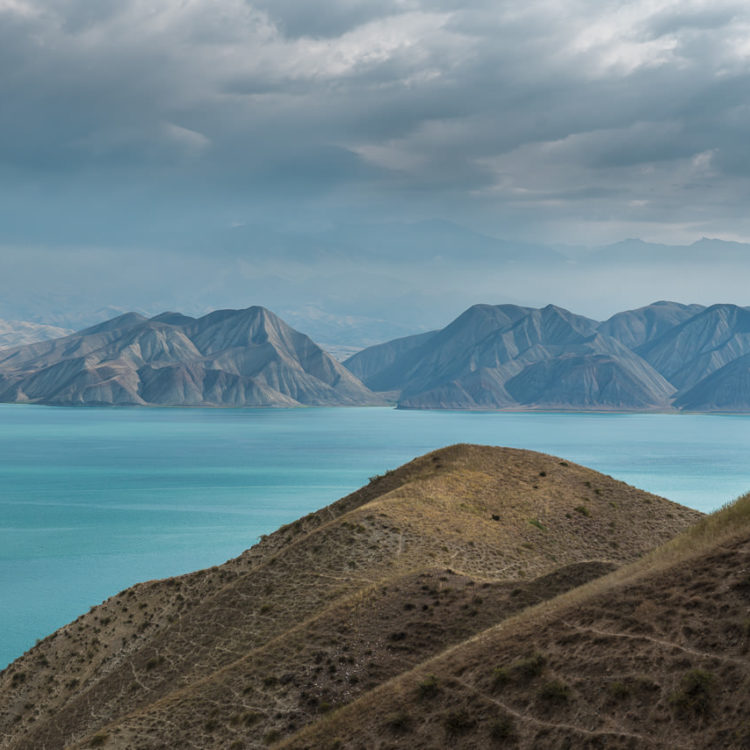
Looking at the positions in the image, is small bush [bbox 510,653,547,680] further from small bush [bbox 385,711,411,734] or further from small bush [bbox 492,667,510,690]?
small bush [bbox 385,711,411,734]

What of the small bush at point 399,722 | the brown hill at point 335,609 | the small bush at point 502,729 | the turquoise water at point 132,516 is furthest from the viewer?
the turquoise water at point 132,516

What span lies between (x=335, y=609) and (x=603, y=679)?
1771 cm

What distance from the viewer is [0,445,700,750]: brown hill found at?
90.9ft

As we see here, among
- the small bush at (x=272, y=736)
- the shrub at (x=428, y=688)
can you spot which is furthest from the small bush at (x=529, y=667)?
the small bush at (x=272, y=736)

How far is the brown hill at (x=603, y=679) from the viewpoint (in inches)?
637

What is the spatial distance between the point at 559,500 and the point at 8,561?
2958 inches

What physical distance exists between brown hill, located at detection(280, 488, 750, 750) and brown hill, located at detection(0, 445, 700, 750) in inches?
22.2

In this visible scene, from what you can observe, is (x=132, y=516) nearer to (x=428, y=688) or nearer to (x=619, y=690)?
(x=428, y=688)

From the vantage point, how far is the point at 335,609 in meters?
33.8

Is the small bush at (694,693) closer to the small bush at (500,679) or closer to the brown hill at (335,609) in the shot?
the small bush at (500,679)

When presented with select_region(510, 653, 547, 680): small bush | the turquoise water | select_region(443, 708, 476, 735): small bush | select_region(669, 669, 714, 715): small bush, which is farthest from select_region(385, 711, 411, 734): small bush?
the turquoise water

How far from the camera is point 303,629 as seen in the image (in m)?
32.6

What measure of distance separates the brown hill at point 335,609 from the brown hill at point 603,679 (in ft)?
1.85

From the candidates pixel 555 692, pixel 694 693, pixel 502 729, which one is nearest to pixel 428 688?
pixel 502 729
